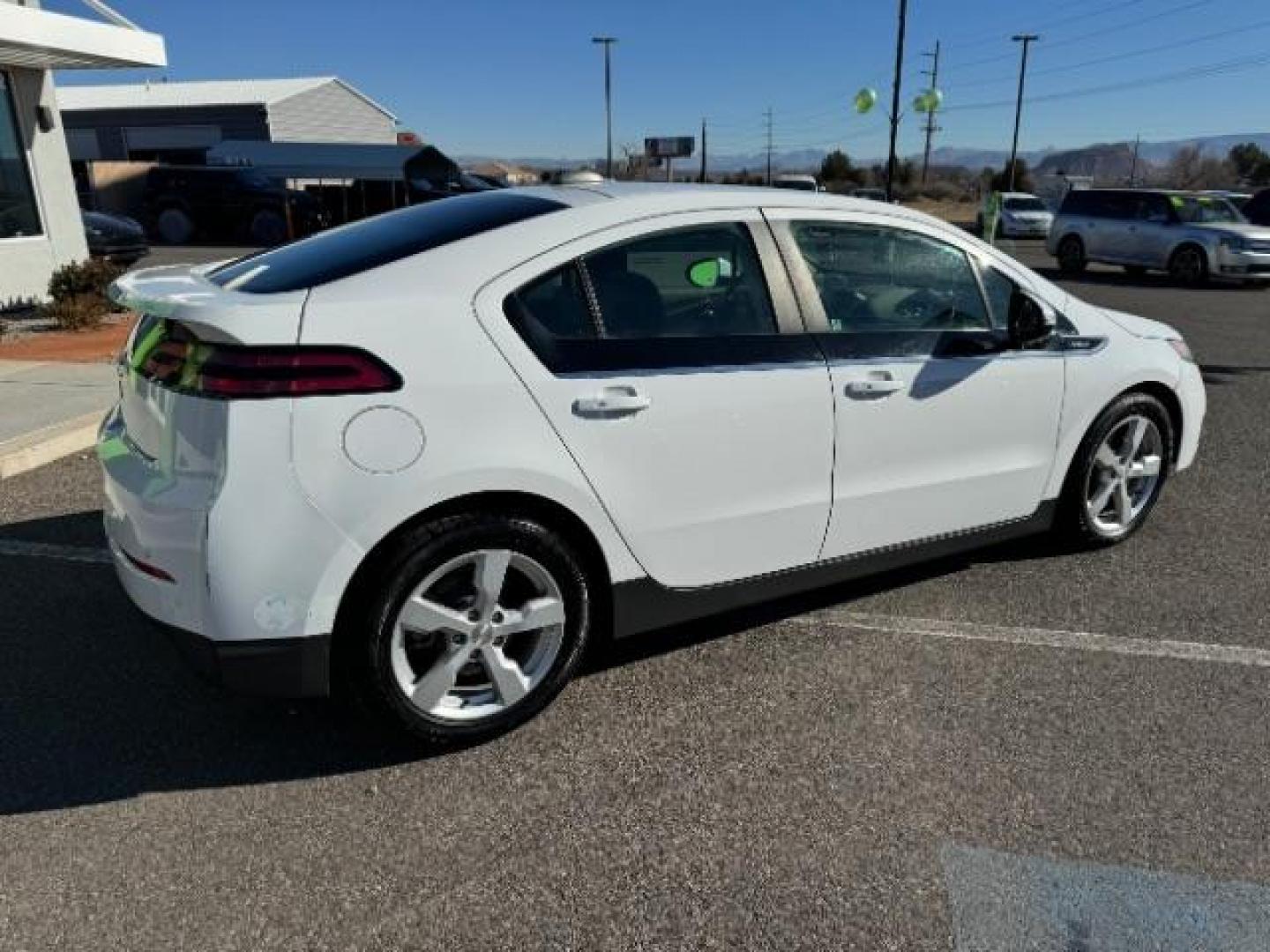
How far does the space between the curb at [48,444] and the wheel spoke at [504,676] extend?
3491mm

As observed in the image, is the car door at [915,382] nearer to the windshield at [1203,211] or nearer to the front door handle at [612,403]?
the front door handle at [612,403]

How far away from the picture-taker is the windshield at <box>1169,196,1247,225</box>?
18.1 meters

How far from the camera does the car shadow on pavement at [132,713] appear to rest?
9.09 ft

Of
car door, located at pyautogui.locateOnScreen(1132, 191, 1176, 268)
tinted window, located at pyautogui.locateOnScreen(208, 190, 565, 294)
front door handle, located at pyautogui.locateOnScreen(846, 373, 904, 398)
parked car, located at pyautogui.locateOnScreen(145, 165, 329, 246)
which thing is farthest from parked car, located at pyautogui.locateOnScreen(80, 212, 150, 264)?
car door, located at pyautogui.locateOnScreen(1132, 191, 1176, 268)

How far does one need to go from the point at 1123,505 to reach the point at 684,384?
8.34 feet

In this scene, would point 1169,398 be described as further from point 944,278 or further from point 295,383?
point 295,383

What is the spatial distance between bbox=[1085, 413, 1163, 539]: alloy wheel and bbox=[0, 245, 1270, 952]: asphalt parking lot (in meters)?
0.50

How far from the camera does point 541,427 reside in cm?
274

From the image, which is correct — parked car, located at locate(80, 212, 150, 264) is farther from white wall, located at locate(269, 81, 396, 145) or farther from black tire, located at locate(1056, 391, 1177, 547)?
white wall, located at locate(269, 81, 396, 145)

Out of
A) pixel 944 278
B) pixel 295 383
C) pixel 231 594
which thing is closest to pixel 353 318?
pixel 295 383

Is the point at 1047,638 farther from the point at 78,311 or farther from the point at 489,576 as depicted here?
the point at 78,311

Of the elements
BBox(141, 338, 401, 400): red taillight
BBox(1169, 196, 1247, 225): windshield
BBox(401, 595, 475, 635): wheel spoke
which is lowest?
BBox(401, 595, 475, 635): wheel spoke

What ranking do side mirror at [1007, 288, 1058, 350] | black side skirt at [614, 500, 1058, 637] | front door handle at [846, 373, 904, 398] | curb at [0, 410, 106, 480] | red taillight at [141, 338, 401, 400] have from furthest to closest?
1. curb at [0, 410, 106, 480]
2. side mirror at [1007, 288, 1058, 350]
3. front door handle at [846, 373, 904, 398]
4. black side skirt at [614, 500, 1058, 637]
5. red taillight at [141, 338, 401, 400]

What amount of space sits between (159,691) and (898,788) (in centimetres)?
235
